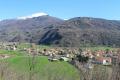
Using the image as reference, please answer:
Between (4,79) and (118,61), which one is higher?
(118,61)

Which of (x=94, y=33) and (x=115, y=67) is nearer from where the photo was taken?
(x=115, y=67)

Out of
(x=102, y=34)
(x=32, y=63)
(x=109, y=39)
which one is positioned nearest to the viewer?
(x=32, y=63)

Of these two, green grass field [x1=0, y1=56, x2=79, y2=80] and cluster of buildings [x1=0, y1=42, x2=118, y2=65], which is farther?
green grass field [x1=0, y1=56, x2=79, y2=80]

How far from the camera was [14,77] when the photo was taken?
23.4 ft

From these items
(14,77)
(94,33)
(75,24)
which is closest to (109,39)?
(94,33)

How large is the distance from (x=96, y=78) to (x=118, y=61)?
0.45m

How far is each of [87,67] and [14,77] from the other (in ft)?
7.07

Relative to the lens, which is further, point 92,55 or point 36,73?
point 92,55

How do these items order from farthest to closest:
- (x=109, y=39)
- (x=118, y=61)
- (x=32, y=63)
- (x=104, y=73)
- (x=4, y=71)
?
(x=109, y=39)
(x=4, y=71)
(x=32, y=63)
(x=104, y=73)
(x=118, y=61)

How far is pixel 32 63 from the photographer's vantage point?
18.6 ft

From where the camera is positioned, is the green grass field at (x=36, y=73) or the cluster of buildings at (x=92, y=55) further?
the green grass field at (x=36, y=73)

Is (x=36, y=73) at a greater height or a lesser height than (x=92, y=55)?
greater

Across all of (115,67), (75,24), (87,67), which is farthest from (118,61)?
(75,24)

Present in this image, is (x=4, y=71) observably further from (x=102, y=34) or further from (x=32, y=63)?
(x=102, y=34)
